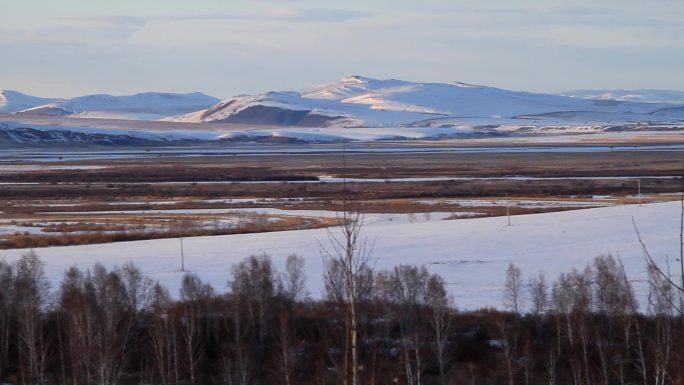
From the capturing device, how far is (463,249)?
2150 cm

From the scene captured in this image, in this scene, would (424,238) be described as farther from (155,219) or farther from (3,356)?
(3,356)

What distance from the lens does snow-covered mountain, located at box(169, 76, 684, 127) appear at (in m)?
144

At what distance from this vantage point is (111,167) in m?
55.9

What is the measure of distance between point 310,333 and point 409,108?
14749 cm

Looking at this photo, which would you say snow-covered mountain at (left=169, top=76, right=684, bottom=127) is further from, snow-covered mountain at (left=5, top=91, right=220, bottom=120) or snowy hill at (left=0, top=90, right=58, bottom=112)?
snowy hill at (left=0, top=90, right=58, bottom=112)

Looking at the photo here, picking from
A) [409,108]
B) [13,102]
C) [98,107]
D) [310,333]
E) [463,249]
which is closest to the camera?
[310,333]

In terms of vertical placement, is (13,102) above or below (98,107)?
above

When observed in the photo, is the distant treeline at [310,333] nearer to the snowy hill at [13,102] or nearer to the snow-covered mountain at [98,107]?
the snow-covered mountain at [98,107]

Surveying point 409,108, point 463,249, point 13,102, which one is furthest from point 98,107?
point 463,249

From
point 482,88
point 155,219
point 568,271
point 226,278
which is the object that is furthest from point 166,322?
point 482,88

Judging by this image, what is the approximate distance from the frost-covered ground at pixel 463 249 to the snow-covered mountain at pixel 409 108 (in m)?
110

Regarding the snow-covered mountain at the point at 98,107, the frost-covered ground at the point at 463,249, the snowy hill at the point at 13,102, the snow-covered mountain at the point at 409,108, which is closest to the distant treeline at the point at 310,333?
the frost-covered ground at the point at 463,249

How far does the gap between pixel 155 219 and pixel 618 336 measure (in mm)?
17670

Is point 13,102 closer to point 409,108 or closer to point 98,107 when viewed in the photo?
point 98,107
